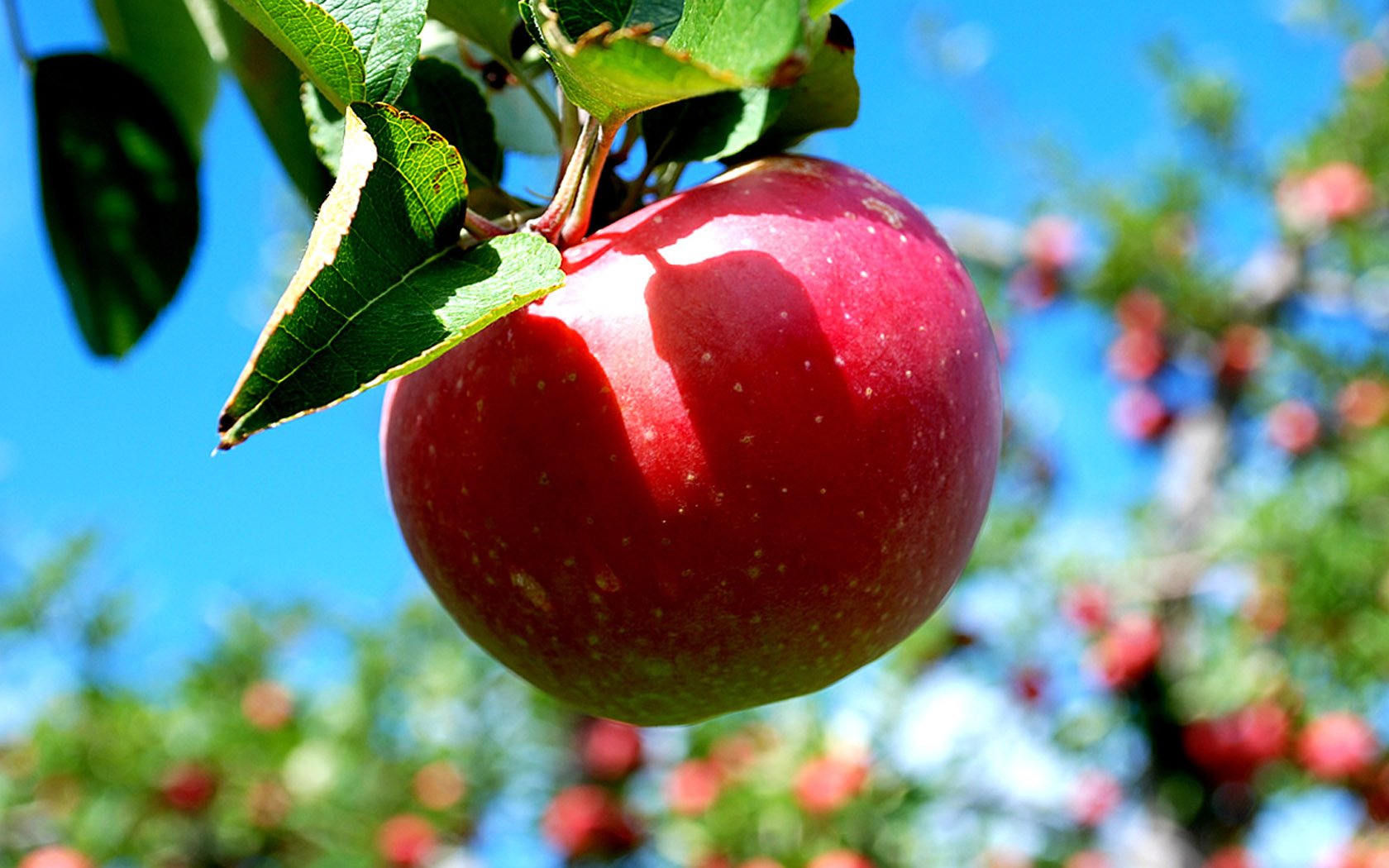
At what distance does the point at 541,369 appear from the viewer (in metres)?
0.40

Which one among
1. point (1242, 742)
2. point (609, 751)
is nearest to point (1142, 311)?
point (1242, 742)

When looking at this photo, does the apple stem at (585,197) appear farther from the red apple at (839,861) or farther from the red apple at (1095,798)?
the red apple at (1095,798)

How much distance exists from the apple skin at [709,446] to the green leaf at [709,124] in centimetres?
2

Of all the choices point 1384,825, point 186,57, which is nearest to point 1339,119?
point 1384,825

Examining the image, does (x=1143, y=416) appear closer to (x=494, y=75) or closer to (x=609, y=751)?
(x=609, y=751)

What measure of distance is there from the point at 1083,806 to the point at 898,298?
2.89m

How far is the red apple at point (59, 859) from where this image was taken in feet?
7.30

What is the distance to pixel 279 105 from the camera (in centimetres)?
62

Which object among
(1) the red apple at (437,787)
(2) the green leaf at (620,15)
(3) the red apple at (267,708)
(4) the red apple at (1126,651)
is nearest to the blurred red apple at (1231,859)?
(4) the red apple at (1126,651)

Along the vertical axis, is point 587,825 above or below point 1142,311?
below

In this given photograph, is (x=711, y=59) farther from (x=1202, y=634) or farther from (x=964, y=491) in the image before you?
(x=1202, y=634)

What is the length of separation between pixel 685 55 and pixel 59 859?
2.52 meters

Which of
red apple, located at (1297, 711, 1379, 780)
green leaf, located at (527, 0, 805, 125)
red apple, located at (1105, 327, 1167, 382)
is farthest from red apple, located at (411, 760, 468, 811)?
green leaf, located at (527, 0, 805, 125)

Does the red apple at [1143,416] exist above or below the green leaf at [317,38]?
below
